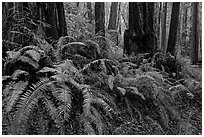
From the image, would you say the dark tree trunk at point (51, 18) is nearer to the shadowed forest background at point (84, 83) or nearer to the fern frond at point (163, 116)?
the shadowed forest background at point (84, 83)

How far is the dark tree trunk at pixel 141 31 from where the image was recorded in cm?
643

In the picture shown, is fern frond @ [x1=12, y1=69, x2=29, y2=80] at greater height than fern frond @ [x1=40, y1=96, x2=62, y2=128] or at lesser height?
greater

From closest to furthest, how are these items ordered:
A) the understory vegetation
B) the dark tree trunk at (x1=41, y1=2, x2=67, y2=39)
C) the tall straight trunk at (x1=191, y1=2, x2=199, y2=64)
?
the understory vegetation → the dark tree trunk at (x1=41, y1=2, x2=67, y2=39) → the tall straight trunk at (x1=191, y1=2, x2=199, y2=64)

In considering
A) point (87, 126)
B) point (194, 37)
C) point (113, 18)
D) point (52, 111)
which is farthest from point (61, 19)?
point (113, 18)

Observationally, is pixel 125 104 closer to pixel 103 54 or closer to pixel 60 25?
pixel 103 54

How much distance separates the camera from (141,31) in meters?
6.42

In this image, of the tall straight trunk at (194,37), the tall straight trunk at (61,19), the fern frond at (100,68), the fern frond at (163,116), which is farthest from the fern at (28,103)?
the tall straight trunk at (194,37)

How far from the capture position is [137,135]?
12.7ft

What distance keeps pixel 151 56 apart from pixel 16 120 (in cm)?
426

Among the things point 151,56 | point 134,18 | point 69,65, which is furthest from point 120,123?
point 134,18

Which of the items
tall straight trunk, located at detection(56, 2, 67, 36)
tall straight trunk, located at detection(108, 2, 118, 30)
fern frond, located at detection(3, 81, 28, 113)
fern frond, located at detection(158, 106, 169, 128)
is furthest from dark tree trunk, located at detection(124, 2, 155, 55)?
tall straight trunk, located at detection(108, 2, 118, 30)

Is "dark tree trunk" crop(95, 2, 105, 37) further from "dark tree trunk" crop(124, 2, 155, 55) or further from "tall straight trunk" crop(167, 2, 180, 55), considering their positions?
"tall straight trunk" crop(167, 2, 180, 55)

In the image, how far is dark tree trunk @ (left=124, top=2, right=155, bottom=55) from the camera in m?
6.43

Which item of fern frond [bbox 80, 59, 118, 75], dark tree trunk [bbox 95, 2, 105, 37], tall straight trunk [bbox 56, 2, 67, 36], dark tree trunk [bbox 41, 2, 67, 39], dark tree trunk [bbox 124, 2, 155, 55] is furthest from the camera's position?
dark tree trunk [bbox 95, 2, 105, 37]
